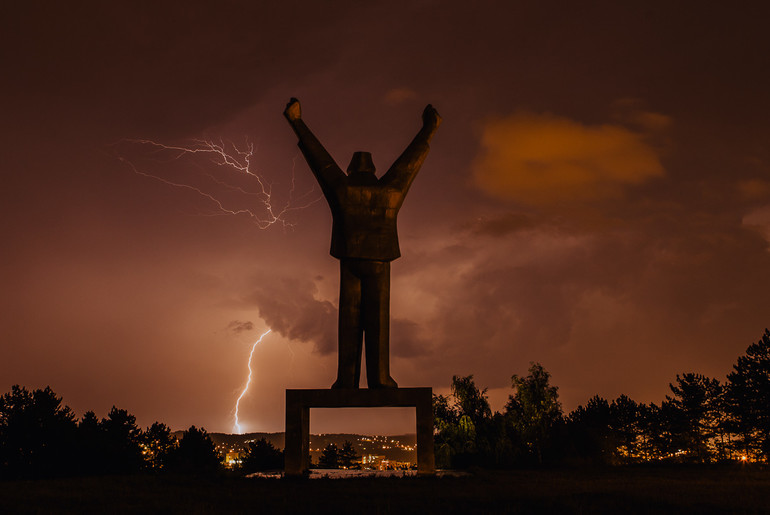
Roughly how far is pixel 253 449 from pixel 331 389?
37.1 metres

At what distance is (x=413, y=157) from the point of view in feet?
36.9

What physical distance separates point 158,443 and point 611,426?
29757mm

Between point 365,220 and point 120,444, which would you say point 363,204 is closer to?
point 365,220

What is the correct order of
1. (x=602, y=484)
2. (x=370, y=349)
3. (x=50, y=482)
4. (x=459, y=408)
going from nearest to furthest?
(x=602, y=484), (x=50, y=482), (x=370, y=349), (x=459, y=408)

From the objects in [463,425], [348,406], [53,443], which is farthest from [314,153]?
[53,443]

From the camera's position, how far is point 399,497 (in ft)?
23.7

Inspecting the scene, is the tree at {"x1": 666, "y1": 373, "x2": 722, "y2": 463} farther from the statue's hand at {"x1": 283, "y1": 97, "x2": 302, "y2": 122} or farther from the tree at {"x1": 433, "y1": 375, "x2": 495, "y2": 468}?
the statue's hand at {"x1": 283, "y1": 97, "x2": 302, "y2": 122}

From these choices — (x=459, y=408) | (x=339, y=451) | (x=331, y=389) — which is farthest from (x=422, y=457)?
(x=339, y=451)

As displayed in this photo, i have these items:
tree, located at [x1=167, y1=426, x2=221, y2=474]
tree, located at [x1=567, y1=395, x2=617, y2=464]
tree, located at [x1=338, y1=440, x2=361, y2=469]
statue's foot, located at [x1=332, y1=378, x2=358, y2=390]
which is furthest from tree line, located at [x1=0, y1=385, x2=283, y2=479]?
tree, located at [x1=338, y1=440, x2=361, y2=469]

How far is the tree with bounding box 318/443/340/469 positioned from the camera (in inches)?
2039

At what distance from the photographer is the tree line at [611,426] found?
21.1m

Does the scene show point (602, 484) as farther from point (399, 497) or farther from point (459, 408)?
point (459, 408)

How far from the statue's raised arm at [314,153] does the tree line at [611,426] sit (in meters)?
6.49

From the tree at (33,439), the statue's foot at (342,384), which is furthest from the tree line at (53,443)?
the statue's foot at (342,384)
